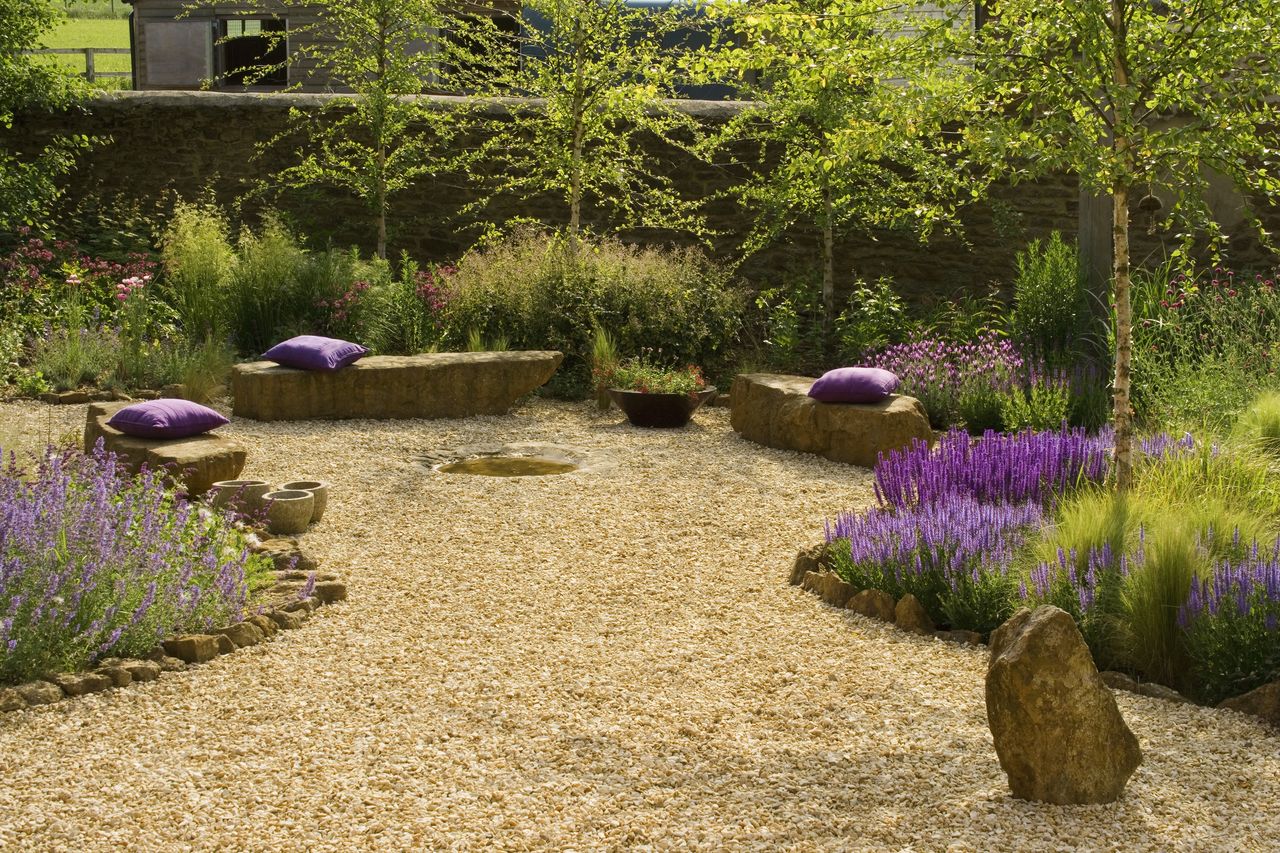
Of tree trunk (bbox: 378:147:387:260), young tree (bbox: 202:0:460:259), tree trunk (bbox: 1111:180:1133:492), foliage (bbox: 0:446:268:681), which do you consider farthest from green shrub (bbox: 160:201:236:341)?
tree trunk (bbox: 1111:180:1133:492)

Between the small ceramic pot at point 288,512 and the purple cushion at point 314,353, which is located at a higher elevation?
the purple cushion at point 314,353

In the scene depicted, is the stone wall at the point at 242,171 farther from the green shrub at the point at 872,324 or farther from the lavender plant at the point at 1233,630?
the lavender plant at the point at 1233,630

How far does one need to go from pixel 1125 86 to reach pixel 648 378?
4.71 meters

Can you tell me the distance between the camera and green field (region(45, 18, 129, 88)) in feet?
119

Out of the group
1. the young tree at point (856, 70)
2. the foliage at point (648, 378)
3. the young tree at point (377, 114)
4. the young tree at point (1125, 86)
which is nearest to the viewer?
the young tree at point (1125, 86)

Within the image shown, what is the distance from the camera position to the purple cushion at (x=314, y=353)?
902 centimetres

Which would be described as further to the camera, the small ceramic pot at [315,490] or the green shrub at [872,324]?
Result: the green shrub at [872,324]

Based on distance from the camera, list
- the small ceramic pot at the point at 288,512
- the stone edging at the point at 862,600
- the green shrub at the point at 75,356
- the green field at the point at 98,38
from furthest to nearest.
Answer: the green field at the point at 98,38 < the green shrub at the point at 75,356 < the small ceramic pot at the point at 288,512 < the stone edging at the point at 862,600

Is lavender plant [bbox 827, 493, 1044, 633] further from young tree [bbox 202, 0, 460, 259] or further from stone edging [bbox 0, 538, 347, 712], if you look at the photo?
young tree [bbox 202, 0, 460, 259]

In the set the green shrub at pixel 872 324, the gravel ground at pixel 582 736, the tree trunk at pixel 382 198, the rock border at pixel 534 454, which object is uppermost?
the tree trunk at pixel 382 198

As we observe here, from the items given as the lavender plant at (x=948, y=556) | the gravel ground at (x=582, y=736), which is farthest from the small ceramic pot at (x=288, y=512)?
the lavender plant at (x=948, y=556)

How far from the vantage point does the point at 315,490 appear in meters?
6.45

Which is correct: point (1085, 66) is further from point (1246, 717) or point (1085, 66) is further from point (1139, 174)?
point (1246, 717)

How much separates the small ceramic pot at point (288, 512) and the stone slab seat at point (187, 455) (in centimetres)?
43
